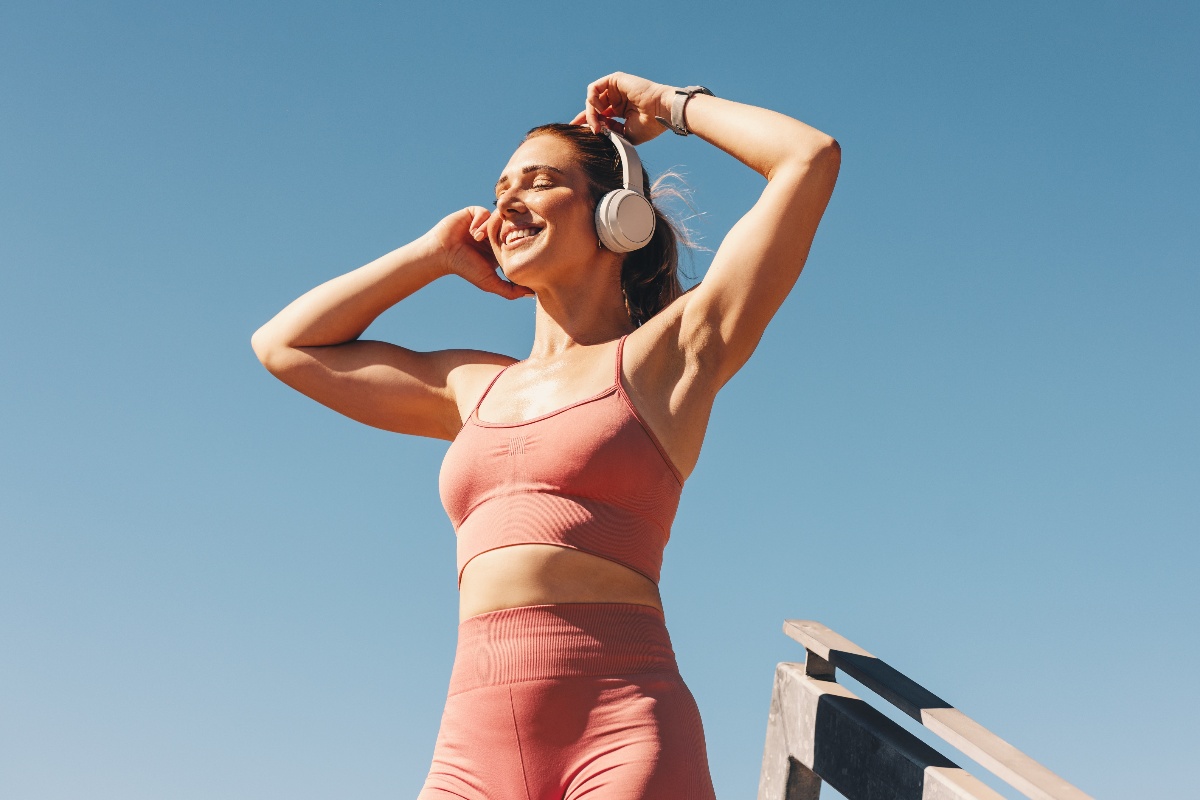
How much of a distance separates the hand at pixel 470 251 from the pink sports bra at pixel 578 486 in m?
0.82

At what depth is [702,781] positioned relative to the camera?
2.56 metres

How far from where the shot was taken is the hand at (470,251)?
3.57 m

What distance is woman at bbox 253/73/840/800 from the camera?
2.57 meters

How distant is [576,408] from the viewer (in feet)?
9.18

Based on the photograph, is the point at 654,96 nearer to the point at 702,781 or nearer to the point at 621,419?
the point at 621,419

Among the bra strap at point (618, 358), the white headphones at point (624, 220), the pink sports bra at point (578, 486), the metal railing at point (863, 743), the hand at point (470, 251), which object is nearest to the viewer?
the metal railing at point (863, 743)

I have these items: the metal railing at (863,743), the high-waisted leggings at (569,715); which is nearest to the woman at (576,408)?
the high-waisted leggings at (569,715)

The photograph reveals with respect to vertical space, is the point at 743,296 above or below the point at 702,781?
above

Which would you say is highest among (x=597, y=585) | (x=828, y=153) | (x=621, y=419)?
(x=828, y=153)

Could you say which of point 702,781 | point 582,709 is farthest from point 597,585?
point 702,781

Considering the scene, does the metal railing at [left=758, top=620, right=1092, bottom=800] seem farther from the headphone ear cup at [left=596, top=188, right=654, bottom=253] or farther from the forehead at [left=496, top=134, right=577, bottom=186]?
the forehead at [left=496, top=134, right=577, bottom=186]

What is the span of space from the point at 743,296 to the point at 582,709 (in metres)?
0.98

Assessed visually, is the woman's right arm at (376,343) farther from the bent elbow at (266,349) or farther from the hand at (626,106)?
the hand at (626,106)

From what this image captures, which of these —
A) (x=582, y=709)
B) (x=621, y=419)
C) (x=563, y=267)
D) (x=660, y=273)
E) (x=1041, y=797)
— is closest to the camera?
(x=1041, y=797)
